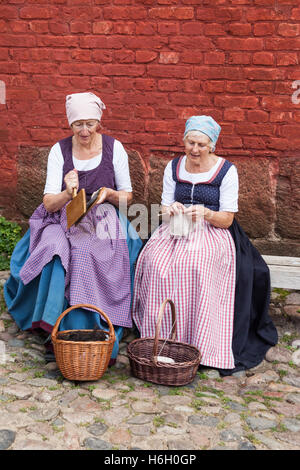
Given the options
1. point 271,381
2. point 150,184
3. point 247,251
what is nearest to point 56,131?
point 150,184

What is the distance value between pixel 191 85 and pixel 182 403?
2.91 metres

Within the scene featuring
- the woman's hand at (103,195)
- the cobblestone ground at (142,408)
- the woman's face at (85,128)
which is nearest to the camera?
the cobblestone ground at (142,408)

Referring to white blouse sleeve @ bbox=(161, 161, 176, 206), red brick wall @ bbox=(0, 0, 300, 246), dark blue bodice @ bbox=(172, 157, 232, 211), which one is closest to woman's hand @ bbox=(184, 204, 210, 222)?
dark blue bodice @ bbox=(172, 157, 232, 211)

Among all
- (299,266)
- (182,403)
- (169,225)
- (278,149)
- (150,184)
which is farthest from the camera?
(150,184)

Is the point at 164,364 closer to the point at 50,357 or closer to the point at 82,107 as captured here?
the point at 50,357

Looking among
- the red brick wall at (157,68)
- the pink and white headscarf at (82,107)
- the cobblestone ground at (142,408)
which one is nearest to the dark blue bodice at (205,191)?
the pink and white headscarf at (82,107)

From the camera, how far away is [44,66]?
5738mm

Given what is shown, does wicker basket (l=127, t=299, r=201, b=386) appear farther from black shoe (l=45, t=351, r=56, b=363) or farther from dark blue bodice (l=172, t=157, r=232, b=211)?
dark blue bodice (l=172, t=157, r=232, b=211)

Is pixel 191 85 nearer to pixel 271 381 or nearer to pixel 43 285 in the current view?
pixel 43 285

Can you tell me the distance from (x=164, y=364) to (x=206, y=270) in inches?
28.9

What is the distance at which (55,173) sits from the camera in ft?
15.3

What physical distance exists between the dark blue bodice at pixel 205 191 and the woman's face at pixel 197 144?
0.62 feet

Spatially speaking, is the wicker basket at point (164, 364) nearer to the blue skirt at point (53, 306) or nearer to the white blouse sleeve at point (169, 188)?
the blue skirt at point (53, 306)

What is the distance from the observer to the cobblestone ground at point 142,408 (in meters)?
3.21
